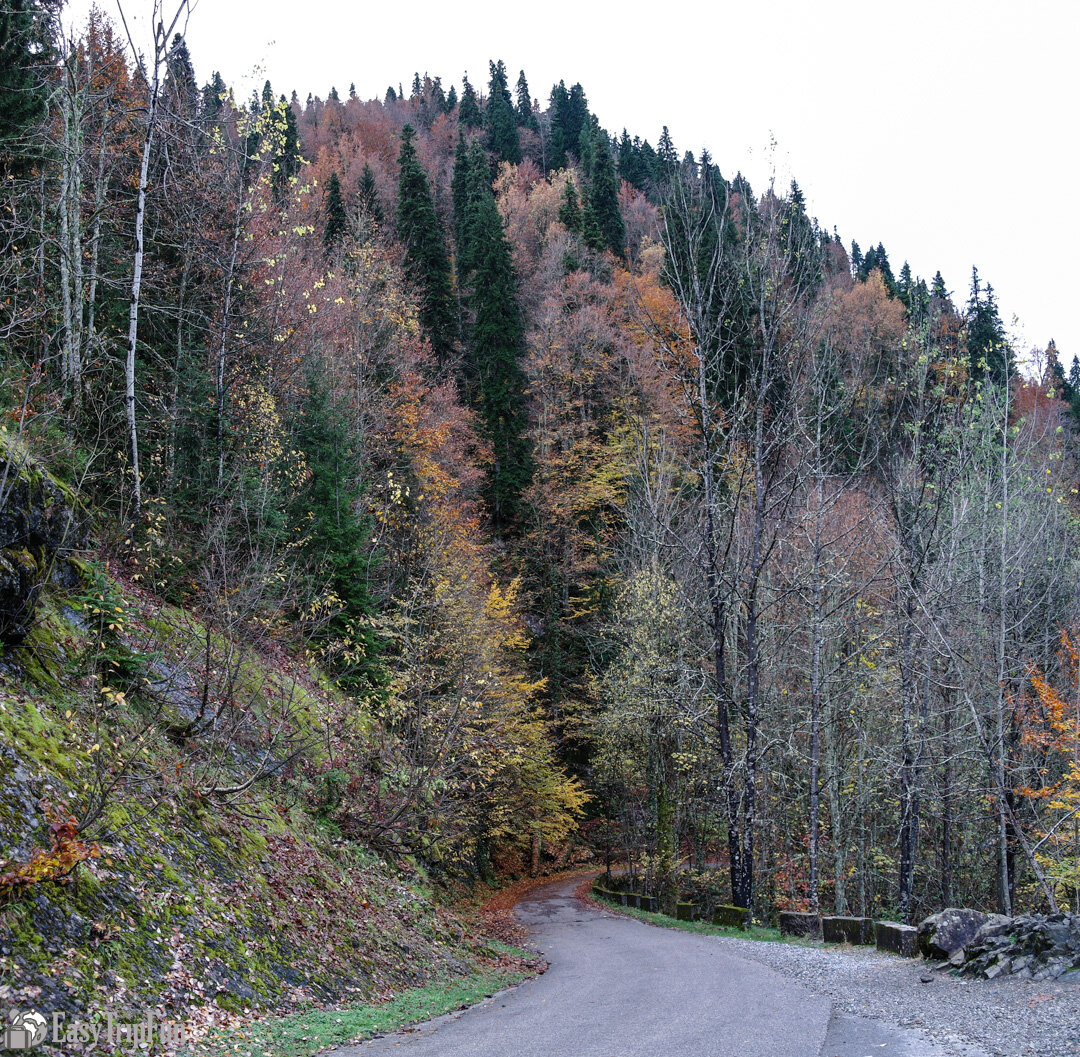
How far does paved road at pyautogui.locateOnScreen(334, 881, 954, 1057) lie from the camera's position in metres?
6.52

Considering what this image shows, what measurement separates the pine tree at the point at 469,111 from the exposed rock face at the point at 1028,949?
265ft

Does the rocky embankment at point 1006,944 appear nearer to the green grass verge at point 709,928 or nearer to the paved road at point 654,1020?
the paved road at point 654,1020

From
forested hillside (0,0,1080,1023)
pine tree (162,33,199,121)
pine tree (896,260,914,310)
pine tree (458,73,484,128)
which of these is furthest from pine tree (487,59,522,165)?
pine tree (162,33,199,121)

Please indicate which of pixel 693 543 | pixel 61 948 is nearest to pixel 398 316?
pixel 693 543

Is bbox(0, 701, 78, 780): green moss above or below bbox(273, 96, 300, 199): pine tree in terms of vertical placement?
below

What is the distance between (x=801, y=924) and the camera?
1366 cm

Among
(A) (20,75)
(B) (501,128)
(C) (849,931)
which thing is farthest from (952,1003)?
(B) (501,128)

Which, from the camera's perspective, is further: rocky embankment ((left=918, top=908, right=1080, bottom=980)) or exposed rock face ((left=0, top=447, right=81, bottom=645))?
rocky embankment ((left=918, top=908, right=1080, bottom=980))

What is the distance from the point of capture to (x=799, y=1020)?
A: 298 inches

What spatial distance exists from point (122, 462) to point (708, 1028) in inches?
497

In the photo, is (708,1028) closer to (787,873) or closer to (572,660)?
(787,873)

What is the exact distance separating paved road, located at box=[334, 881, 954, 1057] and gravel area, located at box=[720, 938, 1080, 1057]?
366mm

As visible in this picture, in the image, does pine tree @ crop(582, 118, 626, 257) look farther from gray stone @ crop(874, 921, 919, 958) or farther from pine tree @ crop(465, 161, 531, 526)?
gray stone @ crop(874, 921, 919, 958)

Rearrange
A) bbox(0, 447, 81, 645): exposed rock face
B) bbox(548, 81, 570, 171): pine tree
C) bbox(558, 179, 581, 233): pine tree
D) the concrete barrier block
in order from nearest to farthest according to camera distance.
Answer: bbox(0, 447, 81, 645): exposed rock face < the concrete barrier block < bbox(558, 179, 581, 233): pine tree < bbox(548, 81, 570, 171): pine tree
